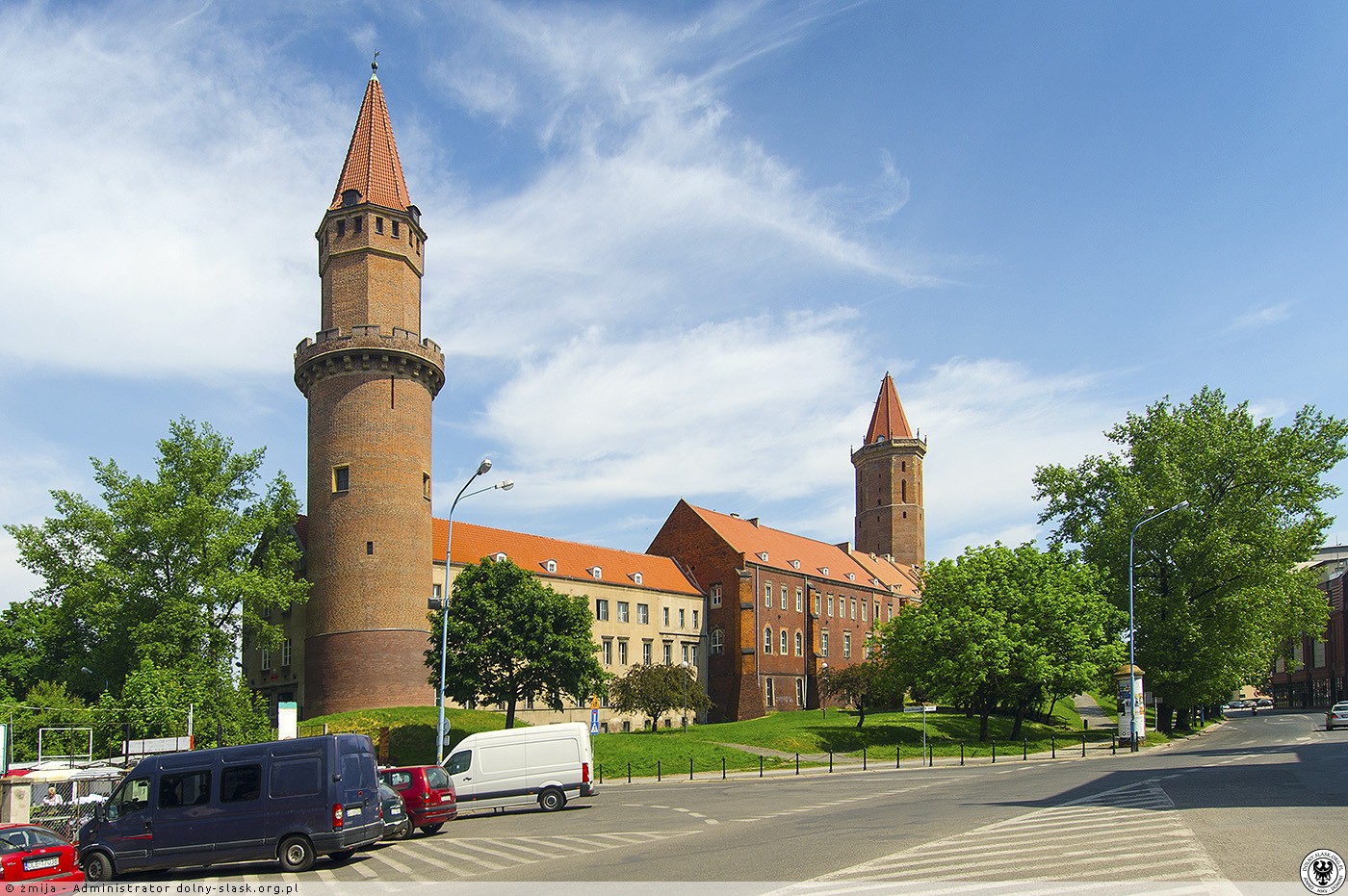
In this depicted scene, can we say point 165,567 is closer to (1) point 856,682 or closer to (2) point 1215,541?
(1) point 856,682

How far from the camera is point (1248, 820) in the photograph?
56.1 ft

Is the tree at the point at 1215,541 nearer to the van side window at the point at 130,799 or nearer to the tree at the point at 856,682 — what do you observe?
the tree at the point at 856,682

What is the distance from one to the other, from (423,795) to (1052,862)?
1397cm

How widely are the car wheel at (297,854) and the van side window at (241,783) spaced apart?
100 centimetres

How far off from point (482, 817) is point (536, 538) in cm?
4239

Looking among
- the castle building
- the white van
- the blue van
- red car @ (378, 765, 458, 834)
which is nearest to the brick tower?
the white van

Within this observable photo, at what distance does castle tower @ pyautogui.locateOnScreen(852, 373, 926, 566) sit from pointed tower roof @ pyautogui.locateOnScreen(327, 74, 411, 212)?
7328cm

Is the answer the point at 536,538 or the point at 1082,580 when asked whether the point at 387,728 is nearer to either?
the point at 536,538

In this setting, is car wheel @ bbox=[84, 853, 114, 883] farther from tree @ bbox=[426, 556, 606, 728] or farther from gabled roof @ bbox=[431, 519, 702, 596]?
gabled roof @ bbox=[431, 519, 702, 596]

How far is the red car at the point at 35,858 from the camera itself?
15871 mm

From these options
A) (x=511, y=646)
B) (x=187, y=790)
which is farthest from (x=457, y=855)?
(x=511, y=646)

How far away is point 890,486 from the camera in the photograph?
11819 cm

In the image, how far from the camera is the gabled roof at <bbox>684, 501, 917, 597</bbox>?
79312 mm

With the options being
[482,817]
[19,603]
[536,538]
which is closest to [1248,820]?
[482,817]
